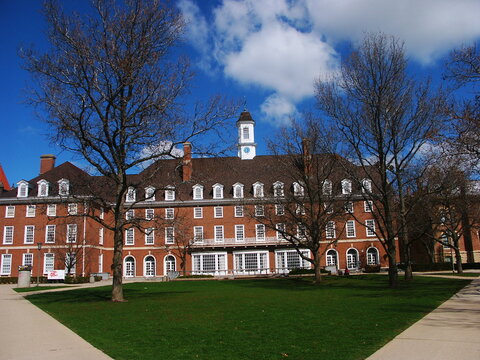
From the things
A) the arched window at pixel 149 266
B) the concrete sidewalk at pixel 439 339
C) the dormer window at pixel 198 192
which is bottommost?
the concrete sidewalk at pixel 439 339

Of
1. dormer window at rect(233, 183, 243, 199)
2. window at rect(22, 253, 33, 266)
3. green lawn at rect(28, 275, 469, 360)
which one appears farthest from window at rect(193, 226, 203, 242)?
green lawn at rect(28, 275, 469, 360)

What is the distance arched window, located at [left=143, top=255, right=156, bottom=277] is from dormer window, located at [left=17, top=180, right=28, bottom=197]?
15131 millimetres

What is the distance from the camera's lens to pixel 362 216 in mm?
49000

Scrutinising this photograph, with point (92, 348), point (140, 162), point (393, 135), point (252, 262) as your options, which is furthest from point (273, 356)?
point (252, 262)

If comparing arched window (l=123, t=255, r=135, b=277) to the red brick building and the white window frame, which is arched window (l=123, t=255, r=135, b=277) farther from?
the white window frame

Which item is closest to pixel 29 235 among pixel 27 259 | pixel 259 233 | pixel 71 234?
pixel 27 259

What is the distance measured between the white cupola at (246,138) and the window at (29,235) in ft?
83.3

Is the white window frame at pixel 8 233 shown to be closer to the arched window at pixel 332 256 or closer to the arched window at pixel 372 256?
the arched window at pixel 332 256

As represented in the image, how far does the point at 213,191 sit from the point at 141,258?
11.2m

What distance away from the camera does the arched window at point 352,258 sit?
47.8 m

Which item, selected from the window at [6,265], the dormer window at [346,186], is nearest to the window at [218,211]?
the dormer window at [346,186]

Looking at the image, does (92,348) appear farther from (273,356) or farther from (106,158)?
(106,158)

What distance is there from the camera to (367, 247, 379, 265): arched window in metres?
48.0

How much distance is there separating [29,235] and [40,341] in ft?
142
